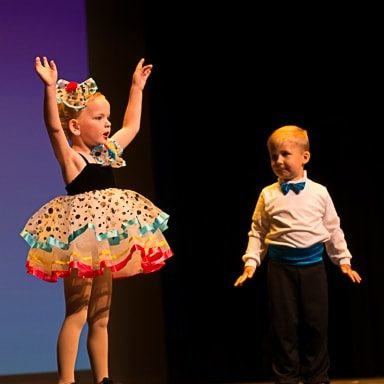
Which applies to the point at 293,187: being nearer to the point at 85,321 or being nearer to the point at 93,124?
the point at 93,124

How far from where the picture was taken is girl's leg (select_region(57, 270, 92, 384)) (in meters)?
2.65

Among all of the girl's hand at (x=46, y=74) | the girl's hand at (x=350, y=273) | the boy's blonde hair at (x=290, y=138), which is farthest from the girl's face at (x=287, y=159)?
the girl's hand at (x=46, y=74)

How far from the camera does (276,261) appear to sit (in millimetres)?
2939

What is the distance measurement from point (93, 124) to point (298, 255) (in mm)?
812

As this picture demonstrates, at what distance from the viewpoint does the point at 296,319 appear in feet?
9.55

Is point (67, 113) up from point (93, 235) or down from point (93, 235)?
up

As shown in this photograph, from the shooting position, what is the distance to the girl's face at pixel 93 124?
2.80 metres

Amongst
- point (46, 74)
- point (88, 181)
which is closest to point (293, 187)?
point (88, 181)

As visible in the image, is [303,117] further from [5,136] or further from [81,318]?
[81,318]

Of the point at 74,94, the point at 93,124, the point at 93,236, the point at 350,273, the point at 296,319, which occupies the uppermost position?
the point at 74,94

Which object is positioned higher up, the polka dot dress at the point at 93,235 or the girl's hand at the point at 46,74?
the girl's hand at the point at 46,74

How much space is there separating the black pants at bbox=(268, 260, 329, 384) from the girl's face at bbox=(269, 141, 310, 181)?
308mm

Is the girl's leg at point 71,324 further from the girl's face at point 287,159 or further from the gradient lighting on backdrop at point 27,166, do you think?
the gradient lighting on backdrop at point 27,166

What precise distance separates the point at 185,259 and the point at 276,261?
3.31ft
